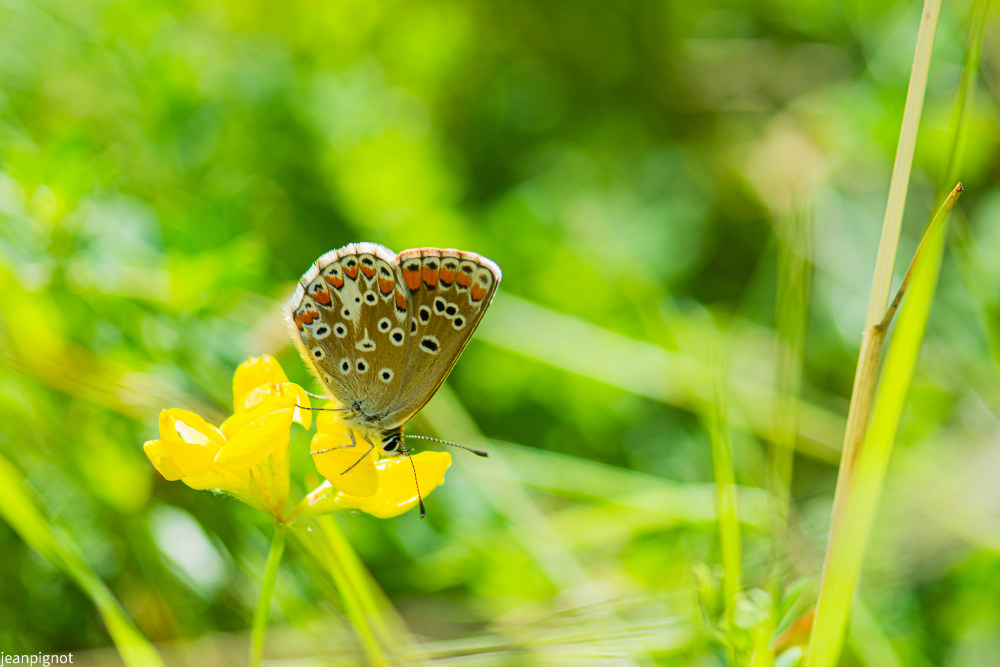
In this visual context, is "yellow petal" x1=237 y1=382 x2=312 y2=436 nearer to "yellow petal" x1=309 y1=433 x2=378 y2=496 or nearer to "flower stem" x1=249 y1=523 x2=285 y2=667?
"yellow petal" x1=309 y1=433 x2=378 y2=496

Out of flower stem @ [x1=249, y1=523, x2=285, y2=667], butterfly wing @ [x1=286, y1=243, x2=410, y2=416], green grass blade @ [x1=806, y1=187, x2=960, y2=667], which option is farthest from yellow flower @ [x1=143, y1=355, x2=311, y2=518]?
green grass blade @ [x1=806, y1=187, x2=960, y2=667]

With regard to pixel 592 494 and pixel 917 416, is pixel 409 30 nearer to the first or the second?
pixel 592 494

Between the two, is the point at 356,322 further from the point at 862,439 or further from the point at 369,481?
the point at 862,439

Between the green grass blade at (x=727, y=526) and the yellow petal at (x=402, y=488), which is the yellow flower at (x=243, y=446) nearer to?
the yellow petal at (x=402, y=488)

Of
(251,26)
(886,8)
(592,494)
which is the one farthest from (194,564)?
(886,8)

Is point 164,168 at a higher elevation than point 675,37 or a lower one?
lower

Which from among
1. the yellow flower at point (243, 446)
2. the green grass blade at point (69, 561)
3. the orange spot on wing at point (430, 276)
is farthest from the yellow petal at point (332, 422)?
the green grass blade at point (69, 561)
